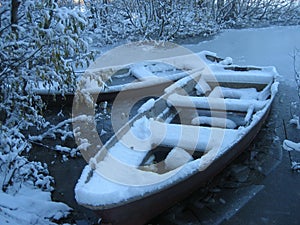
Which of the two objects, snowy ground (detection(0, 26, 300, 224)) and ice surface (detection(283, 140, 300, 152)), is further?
ice surface (detection(283, 140, 300, 152))

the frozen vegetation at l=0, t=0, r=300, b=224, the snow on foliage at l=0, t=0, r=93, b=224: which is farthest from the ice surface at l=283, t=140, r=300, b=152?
the snow on foliage at l=0, t=0, r=93, b=224

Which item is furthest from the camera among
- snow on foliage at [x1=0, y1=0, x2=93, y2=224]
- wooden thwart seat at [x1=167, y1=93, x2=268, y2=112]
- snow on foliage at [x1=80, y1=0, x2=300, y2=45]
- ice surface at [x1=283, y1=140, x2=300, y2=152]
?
snow on foliage at [x1=80, y1=0, x2=300, y2=45]

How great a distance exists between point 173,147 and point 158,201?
1.00 meters

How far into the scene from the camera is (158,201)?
130 inches

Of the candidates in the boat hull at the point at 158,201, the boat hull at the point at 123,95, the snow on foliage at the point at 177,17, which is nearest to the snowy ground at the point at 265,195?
the boat hull at the point at 158,201

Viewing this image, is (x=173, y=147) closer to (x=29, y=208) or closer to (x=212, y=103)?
(x=212, y=103)

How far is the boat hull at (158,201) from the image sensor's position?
3.02 m

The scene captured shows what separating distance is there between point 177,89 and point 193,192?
218cm

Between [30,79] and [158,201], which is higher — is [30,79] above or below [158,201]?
above

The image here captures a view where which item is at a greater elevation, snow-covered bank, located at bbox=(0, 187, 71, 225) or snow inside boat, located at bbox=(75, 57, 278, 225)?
snow inside boat, located at bbox=(75, 57, 278, 225)

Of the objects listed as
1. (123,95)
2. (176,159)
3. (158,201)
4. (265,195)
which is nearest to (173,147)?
(176,159)

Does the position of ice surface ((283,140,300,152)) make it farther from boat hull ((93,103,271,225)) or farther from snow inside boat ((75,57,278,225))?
boat hull ((93,103,271,225))

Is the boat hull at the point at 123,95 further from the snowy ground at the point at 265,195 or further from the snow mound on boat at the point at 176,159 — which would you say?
the snow mound on boat at the point at 176,159

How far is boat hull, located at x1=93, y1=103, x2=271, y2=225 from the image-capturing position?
302cm
